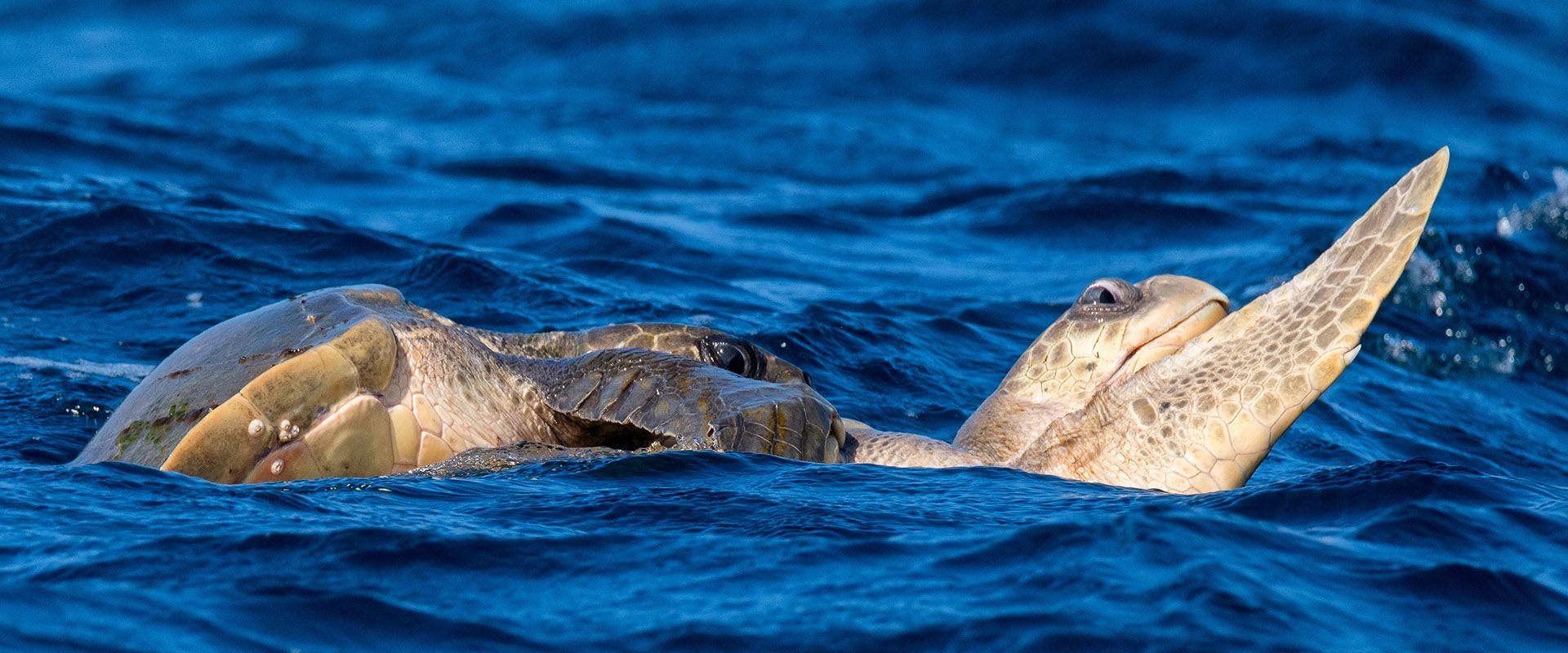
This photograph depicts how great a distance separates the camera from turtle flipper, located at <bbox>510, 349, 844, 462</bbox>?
14.9 ft

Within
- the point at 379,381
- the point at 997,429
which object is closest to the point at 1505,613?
the point at 997,429

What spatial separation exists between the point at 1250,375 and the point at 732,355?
1789 millimetres

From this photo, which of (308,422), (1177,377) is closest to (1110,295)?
(1177,377)

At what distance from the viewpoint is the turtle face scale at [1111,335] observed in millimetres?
4902

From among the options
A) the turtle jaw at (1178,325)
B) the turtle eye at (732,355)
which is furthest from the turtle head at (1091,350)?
the turtle eye at (732,355)

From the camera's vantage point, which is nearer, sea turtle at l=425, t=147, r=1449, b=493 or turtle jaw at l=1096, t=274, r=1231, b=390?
sea turtle at l=425, t=147, r=1449, b=493

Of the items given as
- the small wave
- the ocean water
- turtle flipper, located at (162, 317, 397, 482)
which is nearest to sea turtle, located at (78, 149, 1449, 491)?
turtle flipper, located at (162, 317, 397, 482)

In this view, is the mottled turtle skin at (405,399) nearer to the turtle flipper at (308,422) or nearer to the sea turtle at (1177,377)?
the turtle flipper at (308,422)

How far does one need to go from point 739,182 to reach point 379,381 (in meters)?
8.29

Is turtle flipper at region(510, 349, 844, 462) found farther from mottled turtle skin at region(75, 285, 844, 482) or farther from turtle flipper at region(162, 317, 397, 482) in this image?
turtle flipper at region(162, 317, 397, 482)

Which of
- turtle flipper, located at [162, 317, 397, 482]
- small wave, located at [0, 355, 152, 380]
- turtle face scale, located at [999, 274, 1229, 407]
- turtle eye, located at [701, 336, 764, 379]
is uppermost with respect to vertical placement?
turtle face scale, located at [999, 274, 1229, 407]

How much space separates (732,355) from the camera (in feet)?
17.3

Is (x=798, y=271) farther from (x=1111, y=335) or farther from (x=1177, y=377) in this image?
(x=1177, y=377)

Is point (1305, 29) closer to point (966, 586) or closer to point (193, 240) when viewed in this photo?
point (193, 240)
